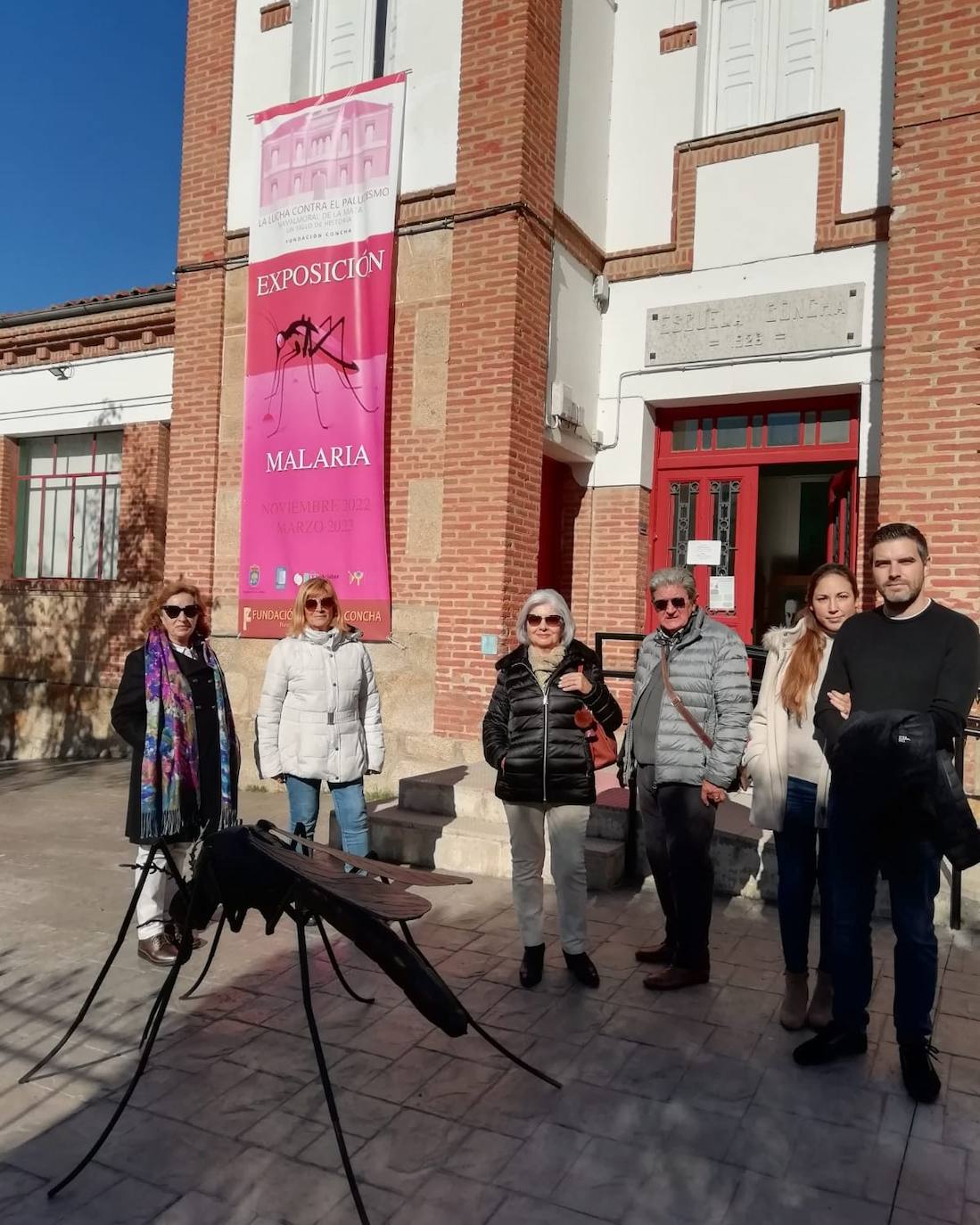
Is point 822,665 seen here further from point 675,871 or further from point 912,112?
point 912,112

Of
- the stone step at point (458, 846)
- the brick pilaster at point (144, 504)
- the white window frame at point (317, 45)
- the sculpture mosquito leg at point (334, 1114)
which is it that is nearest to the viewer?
the sculpture mosquito leg at point (334, 1114)

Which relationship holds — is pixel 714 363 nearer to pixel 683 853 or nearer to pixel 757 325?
pixel 757 325

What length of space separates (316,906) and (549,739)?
1.59m

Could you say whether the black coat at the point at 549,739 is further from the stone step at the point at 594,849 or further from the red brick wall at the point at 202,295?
the red brick wall at the point at 202,295

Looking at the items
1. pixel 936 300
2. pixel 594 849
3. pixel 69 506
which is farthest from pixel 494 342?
pixel 69 506

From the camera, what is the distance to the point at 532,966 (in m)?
4.11

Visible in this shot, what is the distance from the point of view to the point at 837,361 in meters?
7.75

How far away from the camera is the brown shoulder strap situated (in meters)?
3.97

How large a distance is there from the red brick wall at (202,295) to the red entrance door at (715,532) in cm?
437

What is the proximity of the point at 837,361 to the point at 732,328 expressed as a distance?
3.13 ft

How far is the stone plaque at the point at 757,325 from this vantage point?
25.3 ft

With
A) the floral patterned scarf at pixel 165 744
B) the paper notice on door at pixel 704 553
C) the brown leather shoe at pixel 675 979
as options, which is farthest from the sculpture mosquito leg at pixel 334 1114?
the paper notice on door at pixel 704 553

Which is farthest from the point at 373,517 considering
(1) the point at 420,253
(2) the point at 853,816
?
(2) the point at 853,816

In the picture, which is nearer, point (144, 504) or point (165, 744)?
point (165, 744)
